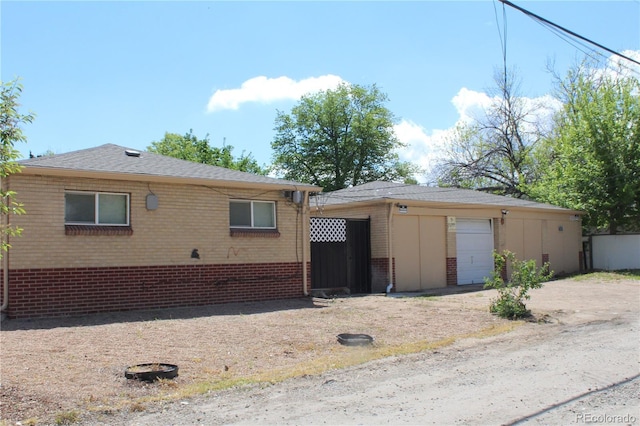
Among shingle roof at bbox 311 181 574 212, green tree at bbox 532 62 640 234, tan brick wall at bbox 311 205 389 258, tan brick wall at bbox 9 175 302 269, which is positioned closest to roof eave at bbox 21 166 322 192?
tan brick wall at bbox 9 175 302 269

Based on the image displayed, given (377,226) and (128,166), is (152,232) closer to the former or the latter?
(128,166)

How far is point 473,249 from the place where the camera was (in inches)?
812

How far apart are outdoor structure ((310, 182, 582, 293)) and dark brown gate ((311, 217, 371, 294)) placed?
28 mm

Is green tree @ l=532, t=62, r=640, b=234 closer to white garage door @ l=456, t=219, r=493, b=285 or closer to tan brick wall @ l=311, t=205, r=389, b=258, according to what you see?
white garage door @ l=456, t=219, r=493, b=285

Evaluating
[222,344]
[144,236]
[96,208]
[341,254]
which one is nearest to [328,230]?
[341,254]

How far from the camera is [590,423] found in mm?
5320

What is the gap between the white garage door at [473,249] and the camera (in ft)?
65.9

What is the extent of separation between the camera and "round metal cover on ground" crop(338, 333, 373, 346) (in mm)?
9367

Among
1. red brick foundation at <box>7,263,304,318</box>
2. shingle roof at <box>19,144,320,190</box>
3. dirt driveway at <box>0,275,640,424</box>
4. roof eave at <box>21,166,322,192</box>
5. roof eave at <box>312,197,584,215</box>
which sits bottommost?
dirt driveway at <box>0,275,640,424</box>

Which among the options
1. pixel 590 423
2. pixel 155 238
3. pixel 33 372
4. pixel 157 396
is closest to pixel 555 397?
pixel 590 423

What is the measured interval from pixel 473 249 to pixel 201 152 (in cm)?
3010

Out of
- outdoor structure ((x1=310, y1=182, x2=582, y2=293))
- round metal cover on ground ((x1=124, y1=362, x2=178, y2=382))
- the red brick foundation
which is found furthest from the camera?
outdoor structure ((x1=310, y1=182, x2=582, y2=293))

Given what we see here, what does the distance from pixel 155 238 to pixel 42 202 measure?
2395mm

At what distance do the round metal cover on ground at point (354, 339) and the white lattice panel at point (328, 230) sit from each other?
669 cm
